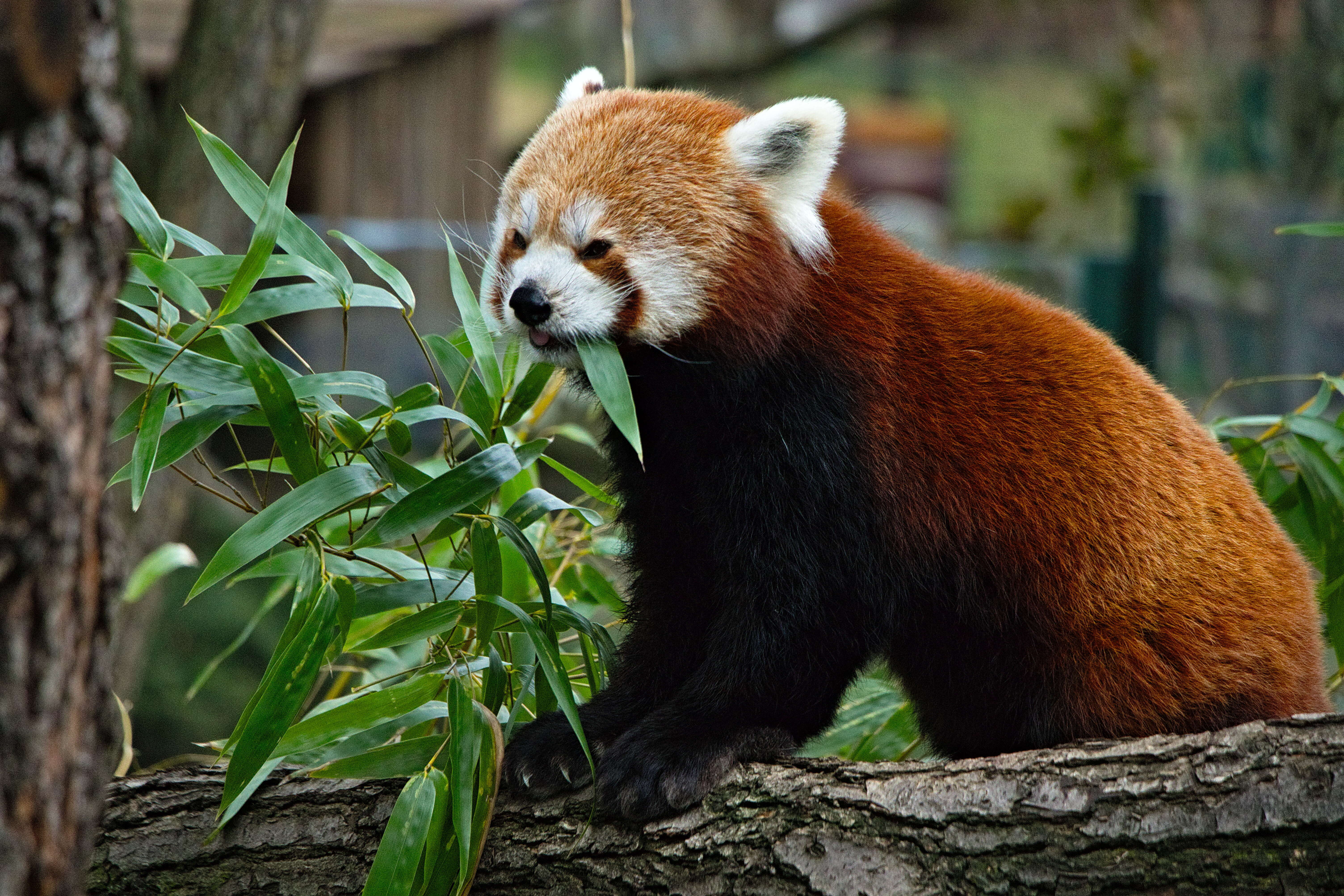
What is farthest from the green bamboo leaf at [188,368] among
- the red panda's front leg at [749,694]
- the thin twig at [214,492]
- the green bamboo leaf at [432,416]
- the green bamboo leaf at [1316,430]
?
the green bamboo leaf at [1316,430]

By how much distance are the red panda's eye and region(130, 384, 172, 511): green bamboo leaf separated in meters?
0.67

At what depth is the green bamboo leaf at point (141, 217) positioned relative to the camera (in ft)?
5.91

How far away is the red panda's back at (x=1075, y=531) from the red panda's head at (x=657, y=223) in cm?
14

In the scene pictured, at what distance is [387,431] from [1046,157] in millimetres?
15278

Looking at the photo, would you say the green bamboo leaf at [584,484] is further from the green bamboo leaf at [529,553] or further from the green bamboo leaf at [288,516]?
the green bamboo leaf at [288,516]

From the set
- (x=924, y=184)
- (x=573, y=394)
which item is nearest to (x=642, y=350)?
(x=573, y=394)

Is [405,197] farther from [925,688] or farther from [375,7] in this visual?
[925,688]

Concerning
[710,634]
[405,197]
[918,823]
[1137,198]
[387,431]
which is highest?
[405,197]

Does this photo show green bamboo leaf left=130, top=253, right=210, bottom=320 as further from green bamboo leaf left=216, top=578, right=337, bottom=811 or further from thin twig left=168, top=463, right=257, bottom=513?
green bamboo leaf left=216, top=578, right=337, bottom=811

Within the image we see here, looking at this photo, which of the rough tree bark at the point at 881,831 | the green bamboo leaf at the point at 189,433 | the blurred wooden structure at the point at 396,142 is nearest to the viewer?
the rough tree bark at the point at 881,831

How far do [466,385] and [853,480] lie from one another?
0.67m

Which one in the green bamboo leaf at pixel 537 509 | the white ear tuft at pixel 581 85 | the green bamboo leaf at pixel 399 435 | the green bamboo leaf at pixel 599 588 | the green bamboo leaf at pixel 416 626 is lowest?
the green bamboo leaf at pixel 599 588

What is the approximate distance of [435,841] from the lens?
5.44 ft

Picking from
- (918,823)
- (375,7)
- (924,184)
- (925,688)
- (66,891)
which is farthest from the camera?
(924,184)
